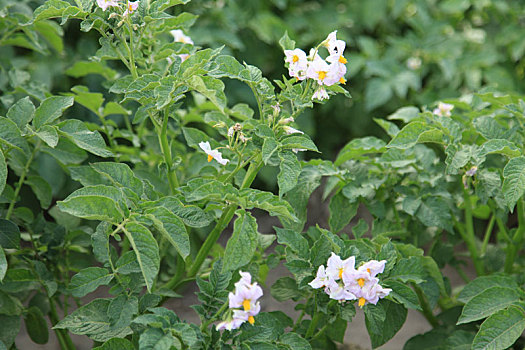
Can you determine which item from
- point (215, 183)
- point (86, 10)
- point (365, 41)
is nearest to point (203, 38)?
Result: point (365, 41)

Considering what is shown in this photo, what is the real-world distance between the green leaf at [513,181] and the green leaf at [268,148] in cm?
48

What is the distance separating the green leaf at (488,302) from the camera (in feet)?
4.09

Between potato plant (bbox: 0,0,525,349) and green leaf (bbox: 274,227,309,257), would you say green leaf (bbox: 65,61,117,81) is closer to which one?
potato plant (bbox: 0,0,525,349)

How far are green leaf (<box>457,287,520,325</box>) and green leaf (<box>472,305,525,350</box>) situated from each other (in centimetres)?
4

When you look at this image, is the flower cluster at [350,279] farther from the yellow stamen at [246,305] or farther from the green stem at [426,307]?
the green stem at [426,307]

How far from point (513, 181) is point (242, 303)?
61 cm

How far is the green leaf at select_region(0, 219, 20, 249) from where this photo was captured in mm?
1249

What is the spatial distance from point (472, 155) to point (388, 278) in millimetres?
339

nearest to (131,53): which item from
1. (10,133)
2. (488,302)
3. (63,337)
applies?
(10,133)

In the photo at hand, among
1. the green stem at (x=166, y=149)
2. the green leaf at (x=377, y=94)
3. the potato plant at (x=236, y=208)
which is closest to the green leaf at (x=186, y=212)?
the potato plant at (x=236, y=208)

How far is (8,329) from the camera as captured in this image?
1296 millimetres

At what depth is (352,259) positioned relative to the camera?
3.58ft

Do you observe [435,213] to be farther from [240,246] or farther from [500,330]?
[240,246]

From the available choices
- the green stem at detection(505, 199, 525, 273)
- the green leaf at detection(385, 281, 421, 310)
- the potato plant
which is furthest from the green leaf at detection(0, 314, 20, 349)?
the green stem at detection(505, 199, 525, 273)
